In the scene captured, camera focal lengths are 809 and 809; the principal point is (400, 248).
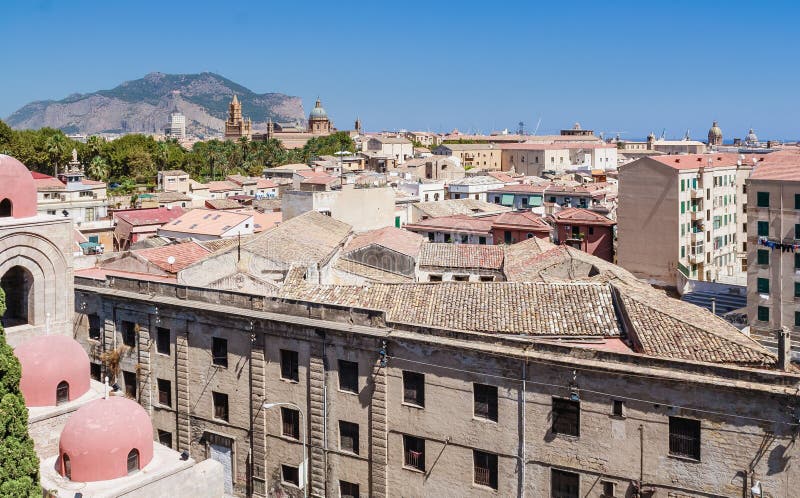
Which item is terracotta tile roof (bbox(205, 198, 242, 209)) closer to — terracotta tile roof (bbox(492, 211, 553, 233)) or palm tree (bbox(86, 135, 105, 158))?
terracotta tile roof (bbox(492, 211, 553, 233))

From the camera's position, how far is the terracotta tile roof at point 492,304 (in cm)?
3088

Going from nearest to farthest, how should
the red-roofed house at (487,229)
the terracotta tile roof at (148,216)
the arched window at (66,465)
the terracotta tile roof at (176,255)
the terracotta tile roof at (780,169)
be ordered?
1. the arched window at (66,465)
2. the terracotta tile roof at (176,255)
3. the terracotta tile roof at (780,169)
4. the red-roofed house at (487,229)
5. the terracotta tile roof at (148,216)

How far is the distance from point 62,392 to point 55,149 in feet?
325

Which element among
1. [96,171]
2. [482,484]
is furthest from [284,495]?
[96,171]

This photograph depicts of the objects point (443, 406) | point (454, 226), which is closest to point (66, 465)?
point (443, 406)

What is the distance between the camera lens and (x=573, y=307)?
32.1 metres

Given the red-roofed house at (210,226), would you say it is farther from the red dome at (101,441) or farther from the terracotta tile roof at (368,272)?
the red dome at (101,441)

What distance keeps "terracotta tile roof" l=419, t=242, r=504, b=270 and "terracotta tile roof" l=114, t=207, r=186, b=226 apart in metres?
27.1

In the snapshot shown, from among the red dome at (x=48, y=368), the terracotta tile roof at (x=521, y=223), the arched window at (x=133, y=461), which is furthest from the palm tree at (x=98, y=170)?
the arched window at (x=133, y=461)

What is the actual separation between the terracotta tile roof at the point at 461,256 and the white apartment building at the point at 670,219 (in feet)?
72.5

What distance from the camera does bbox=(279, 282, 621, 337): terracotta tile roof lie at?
30.9 m

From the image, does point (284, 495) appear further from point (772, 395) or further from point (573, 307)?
point (772, 395)

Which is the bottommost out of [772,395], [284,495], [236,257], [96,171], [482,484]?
[284,495]

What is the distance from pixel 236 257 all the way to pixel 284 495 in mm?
13002
